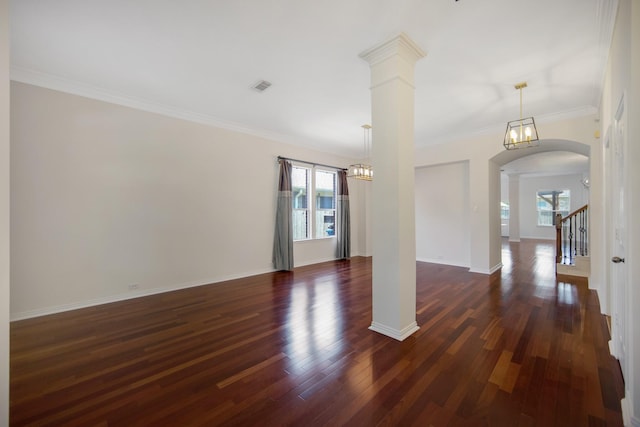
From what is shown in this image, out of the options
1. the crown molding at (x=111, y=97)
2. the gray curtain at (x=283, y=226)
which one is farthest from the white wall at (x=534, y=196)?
the crown molding at (x=111, y=97)

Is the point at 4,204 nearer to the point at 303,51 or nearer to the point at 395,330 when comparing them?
the point at 303,51

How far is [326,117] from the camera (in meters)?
4.59

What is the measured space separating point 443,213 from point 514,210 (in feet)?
21.8

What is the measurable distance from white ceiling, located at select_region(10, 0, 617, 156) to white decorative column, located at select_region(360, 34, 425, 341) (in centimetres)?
26

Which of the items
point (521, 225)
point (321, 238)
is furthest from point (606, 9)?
point (521, 225)

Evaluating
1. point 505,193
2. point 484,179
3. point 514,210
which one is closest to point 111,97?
point 484,179

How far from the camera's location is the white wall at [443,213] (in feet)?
19.9

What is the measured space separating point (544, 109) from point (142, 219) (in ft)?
21.9

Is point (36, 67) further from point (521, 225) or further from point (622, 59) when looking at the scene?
point (521, 225)

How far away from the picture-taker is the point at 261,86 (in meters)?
3.46

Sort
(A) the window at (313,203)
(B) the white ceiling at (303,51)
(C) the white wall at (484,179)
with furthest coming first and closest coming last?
1. (A) the window at (313,203)
2. (C) the white wall at (484,179)
3. (B) the white ceiling at (303,51)

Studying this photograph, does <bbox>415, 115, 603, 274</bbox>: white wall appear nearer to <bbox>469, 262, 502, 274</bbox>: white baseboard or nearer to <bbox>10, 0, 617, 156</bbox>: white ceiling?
<bbox>469, 262, 502, 274</bbox>: white baseboard

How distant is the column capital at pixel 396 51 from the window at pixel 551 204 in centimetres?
1260

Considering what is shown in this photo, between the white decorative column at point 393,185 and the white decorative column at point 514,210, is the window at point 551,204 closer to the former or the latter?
the white decorative column at point 514,210
